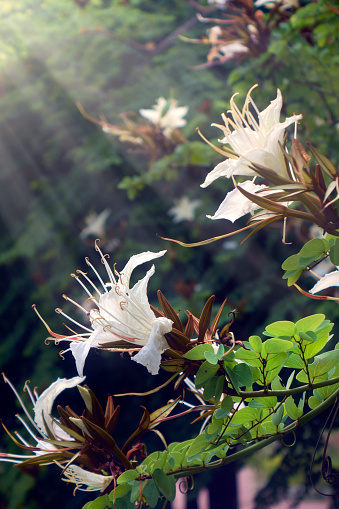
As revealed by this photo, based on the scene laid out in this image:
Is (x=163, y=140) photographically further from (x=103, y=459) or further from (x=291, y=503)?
(x=291, y=503)

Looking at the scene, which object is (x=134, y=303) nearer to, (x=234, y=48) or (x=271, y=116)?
(x=271, y=116)

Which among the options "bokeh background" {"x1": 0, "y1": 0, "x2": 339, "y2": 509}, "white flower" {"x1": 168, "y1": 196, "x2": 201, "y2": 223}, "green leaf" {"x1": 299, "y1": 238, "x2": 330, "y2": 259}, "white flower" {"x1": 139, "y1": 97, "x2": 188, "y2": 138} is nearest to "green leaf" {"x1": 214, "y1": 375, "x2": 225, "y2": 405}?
"green leaf" {"x1": 299, "y1": 238, "x2": 330, "y2": 259}

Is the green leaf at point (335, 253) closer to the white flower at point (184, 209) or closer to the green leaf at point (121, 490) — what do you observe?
the green leaf at point (121, 490)

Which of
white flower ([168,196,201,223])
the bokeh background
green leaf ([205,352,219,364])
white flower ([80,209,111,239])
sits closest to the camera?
green leaf ([205,352,219,364])

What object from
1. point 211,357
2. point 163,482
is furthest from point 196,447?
point 211,357

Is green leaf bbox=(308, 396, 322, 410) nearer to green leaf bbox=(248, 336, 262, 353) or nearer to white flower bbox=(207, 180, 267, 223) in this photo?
green leaf bbox=(248, 336, 262, 353)

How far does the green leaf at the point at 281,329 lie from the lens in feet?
2.15

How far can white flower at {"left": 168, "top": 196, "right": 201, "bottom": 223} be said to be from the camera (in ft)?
7.93

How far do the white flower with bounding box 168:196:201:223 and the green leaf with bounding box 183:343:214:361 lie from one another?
1.81m

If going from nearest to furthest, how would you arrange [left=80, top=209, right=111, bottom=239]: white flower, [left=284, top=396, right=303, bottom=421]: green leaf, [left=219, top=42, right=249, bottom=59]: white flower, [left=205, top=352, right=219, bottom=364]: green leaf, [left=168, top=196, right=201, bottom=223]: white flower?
1. [left=205, top=352, right=219, bottom=364]: green leaf
2. [left=284, top=396, right=303, bottom=421]: green leaf
3. [left=219, top=42, right=249, bottom=59]: white flower
4. [left=168, top=196, right=201, bottom=223]: white flower
5. [left=80, top=209, right=111, bottom=239]: white flower

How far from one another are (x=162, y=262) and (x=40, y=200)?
958mm

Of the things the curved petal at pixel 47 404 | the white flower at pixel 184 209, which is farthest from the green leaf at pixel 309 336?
the white flower at pixel 184 209

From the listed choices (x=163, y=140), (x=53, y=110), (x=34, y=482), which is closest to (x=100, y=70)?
(x=53, y=110)

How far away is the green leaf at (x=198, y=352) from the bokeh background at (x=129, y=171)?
3.76ft
